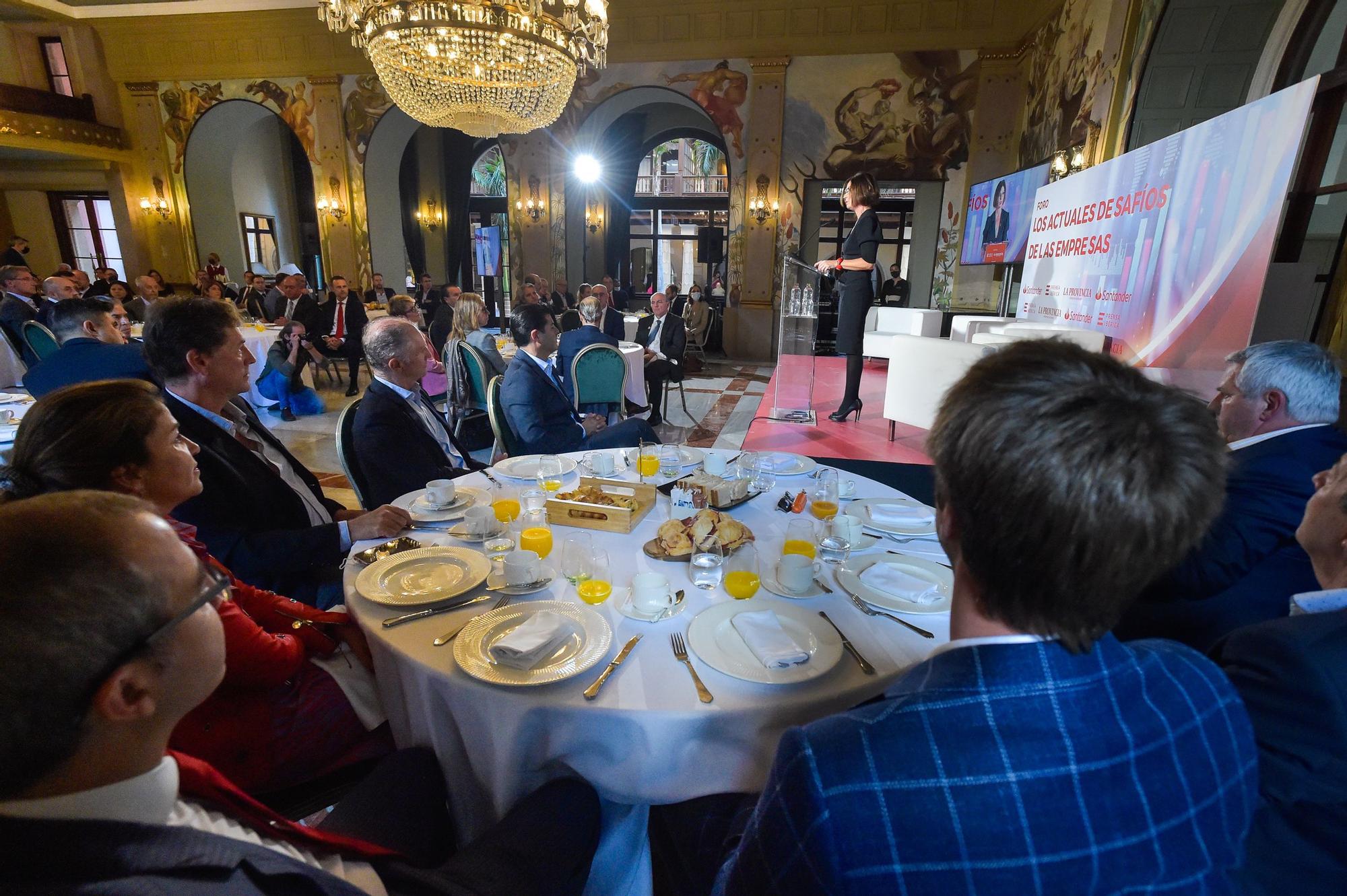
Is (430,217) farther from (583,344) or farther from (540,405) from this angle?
(540,405)

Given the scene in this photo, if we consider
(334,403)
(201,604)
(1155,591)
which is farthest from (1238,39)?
(334,403)

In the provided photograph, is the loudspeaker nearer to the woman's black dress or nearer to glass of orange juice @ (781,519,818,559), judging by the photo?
the woman's black dress

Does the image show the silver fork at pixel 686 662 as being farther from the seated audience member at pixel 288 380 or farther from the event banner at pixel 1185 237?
the seated audience member at pixel 288 380

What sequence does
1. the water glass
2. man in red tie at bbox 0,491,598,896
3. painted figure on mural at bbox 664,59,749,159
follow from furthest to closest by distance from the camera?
painted figure on mural at bbox 664,59,749,159
the water glass
man in red tie at bbox 0,491,598,896

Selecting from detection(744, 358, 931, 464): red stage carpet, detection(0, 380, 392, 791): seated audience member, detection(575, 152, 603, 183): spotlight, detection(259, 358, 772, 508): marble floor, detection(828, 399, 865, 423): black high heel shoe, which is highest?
detection(575, 152, 603, 183): spotlight

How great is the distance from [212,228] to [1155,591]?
50.0ft

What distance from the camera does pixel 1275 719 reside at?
83 centimetres

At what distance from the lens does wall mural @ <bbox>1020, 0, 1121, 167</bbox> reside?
228 inches

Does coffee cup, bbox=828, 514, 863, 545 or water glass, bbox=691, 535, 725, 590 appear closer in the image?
water glass, bbox=691, 535, 725, 590

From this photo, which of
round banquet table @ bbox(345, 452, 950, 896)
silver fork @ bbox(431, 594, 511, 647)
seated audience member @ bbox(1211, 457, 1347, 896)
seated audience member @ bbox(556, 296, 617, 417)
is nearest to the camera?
seated audience member @ bbox(1211, 457, 1347, 896)

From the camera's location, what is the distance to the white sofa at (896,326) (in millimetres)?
8055

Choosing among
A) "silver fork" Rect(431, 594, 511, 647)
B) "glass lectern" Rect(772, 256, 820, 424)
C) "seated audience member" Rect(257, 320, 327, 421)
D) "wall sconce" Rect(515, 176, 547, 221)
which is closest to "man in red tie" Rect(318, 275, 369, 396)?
"seated audience member" Rect(257, 320, 327, 421)

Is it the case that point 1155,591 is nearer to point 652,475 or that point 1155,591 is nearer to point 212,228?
point 652,475

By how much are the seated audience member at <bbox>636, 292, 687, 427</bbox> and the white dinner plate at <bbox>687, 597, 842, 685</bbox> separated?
4557mm
